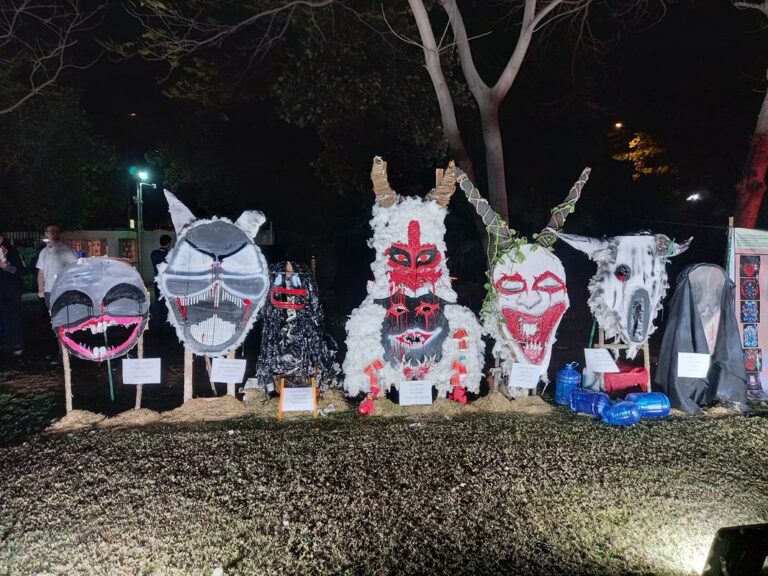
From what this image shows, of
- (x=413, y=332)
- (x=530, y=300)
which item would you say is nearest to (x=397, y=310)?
(x=413, y=332)

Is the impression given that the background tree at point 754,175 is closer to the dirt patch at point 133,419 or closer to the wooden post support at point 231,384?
the wooden post support at point 231,384

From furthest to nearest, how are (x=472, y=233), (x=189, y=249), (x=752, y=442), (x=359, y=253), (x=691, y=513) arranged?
(x=359, y=253)
(x=472, y=233)
(x=189, y=249)
(x=752, y=442)
(x=691, y=513)

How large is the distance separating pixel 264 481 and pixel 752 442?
4.32m

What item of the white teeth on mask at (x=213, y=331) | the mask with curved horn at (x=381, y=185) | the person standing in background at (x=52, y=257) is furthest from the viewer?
the person standing in background at (x=52, y=257)

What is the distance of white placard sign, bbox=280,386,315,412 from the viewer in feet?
16.8

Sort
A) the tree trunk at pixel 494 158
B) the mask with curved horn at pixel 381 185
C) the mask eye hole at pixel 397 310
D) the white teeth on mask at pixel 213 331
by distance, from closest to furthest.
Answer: the mask with curved horn at pixel 381 185 → the white teeth on mask at pixel 213 331 → the mask eye hole at pixel 397 310 → the tree trunk at pixel 494 158

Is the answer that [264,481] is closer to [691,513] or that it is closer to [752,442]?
[691,513]

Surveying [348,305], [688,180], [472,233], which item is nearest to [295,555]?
[348,305]

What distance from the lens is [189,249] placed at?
5199 millimetres

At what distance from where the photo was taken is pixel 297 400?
203 inches

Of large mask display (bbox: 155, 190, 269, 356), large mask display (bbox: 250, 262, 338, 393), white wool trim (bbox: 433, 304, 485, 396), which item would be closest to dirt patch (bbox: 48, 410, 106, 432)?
large mask display (bbox: 155, 190, 269, 356)

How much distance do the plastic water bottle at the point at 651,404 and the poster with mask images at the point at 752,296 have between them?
1595 millimetres

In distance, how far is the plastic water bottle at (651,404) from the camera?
535 cm

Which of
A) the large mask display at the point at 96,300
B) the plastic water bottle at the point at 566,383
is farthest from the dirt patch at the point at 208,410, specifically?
the plastic water bottle at the point at 566,383
